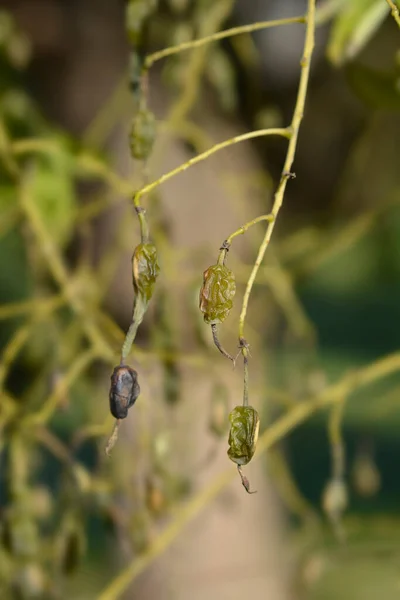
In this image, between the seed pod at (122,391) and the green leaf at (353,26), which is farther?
the green leaf at (353,26)

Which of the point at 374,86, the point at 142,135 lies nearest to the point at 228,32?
the point at 142,135

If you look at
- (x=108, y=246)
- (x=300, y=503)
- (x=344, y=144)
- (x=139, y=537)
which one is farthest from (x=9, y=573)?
(x=344, y=144)

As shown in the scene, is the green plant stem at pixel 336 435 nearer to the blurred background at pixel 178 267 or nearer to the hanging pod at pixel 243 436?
the blurred background at pixel 178 267

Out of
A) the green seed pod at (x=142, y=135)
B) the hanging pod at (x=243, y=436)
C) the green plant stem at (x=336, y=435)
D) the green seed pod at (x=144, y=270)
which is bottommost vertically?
the hanging pod at (x=243, y=436)

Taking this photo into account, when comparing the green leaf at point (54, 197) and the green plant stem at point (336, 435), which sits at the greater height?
the green leaf at point (54, 197)

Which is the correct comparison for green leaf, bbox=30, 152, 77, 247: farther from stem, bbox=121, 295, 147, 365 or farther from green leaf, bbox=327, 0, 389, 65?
stem, bbox=121, 295, 147, 365

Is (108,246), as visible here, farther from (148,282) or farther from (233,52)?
(148,282)

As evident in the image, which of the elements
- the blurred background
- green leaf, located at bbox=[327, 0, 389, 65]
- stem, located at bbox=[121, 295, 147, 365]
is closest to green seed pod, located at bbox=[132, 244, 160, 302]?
stem, located at bbox=[121, 295, 147, 365]

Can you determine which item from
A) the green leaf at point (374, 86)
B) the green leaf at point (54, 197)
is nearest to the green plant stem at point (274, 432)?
the green leaf at point (374, 86)
